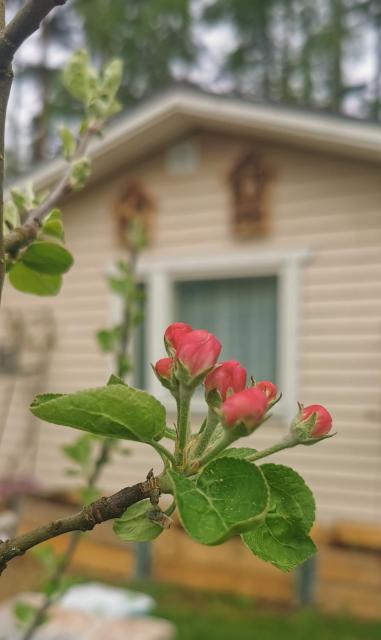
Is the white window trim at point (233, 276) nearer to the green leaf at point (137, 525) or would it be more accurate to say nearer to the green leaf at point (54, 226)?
the green leaf at point (54, 226)

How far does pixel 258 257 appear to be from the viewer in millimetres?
5508

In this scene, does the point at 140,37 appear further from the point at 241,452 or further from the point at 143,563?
the point at 241,452

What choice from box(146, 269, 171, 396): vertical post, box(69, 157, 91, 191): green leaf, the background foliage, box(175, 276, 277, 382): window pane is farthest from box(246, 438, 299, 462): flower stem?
the background foliage

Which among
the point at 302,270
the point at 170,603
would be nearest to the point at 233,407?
the point at 302,270

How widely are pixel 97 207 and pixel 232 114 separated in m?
1.68

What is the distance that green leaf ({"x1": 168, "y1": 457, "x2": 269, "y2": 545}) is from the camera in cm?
45

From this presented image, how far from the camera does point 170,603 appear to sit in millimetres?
5391

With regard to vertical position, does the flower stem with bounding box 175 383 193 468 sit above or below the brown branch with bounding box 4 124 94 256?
below

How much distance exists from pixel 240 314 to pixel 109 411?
5.33 meters

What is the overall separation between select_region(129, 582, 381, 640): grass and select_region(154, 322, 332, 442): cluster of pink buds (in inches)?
173

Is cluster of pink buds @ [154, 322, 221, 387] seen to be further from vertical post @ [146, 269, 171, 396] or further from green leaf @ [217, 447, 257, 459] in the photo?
vertical post @ [146, 269, 171, 396]

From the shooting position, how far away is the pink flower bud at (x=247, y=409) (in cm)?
47

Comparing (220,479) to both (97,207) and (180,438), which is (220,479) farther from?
(97,207)

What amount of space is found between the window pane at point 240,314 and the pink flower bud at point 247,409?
511 centimetres
